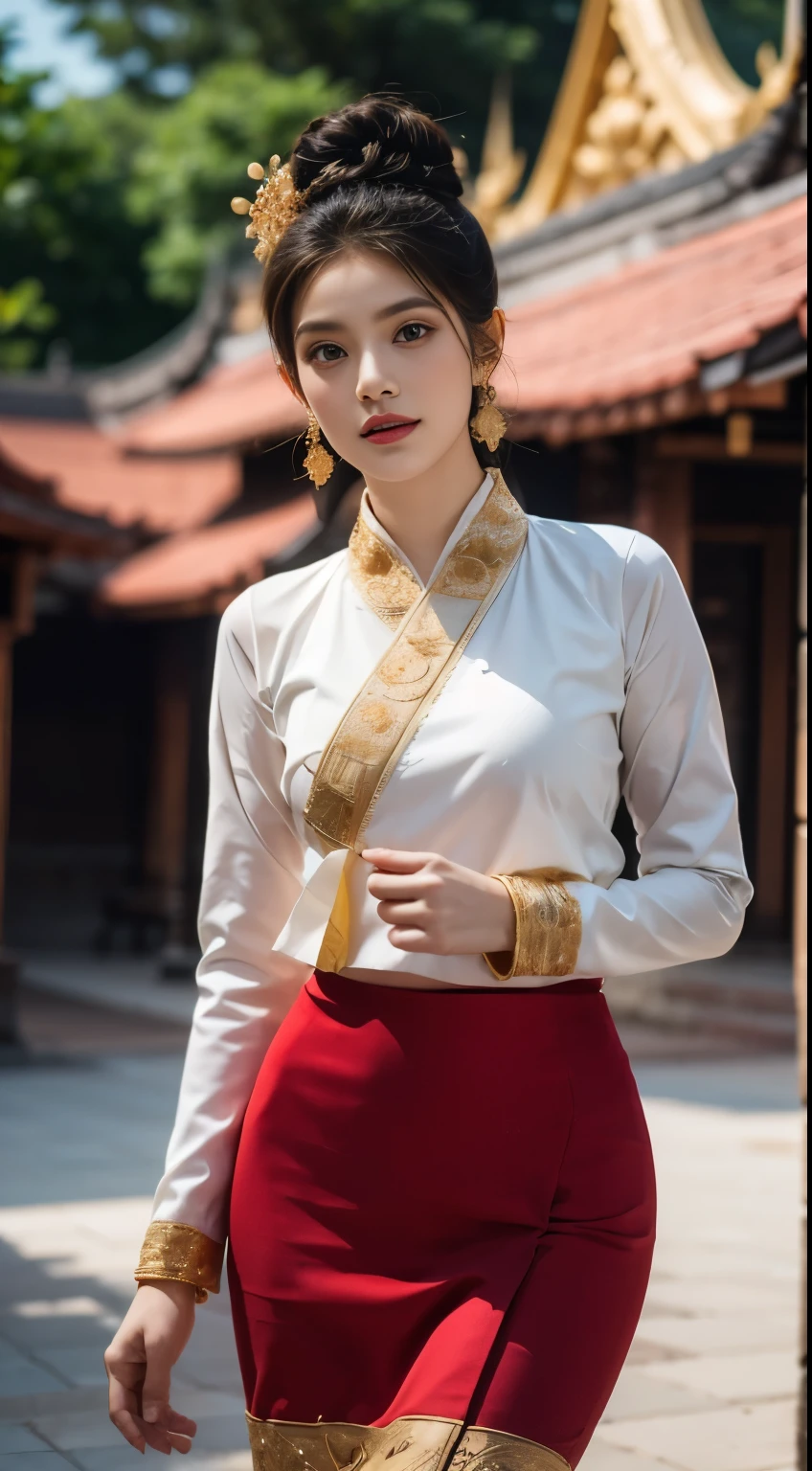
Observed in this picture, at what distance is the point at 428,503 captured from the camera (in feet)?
6.34

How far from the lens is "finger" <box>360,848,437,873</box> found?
1.63m

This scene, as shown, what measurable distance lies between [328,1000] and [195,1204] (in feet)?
0.88

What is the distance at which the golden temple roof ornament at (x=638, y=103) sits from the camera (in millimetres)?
10789

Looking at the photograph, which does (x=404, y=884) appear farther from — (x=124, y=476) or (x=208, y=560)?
(x=124, y=476)

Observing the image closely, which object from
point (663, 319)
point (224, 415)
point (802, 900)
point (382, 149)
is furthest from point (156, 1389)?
point (224, 415)

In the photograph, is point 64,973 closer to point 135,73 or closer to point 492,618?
point 492,618

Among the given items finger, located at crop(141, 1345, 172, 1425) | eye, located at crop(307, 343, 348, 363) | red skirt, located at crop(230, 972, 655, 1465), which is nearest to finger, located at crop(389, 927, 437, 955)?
red skirt, located at crop(230, 972, 655, 1465)

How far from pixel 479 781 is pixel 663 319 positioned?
7868mm

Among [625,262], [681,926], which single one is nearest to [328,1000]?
[681,926]

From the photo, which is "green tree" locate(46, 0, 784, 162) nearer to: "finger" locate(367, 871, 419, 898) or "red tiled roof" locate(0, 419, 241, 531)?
"red tiled roof" locate(0, 419, 241, 531)

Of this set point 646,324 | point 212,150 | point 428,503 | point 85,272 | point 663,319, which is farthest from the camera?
point 85,272

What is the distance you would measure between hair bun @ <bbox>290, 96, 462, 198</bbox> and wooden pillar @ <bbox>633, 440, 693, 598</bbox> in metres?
7.69

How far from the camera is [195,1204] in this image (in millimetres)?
1856

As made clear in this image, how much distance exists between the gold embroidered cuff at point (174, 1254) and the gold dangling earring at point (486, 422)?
0.89m
